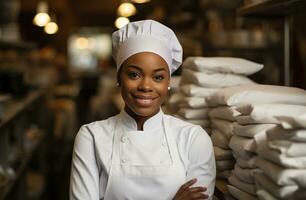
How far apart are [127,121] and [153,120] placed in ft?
0.28

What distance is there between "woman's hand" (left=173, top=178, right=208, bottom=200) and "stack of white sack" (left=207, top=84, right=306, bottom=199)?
0.41 feet

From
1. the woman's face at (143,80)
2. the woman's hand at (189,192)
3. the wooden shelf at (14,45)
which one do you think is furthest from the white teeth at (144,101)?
the wooden shelf at (14,45)

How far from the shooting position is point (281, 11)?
2.30 m

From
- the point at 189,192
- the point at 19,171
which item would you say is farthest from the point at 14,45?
the point at 189,192

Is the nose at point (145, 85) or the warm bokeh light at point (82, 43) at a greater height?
the nose at point (145, 85)

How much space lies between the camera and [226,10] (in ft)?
17.4

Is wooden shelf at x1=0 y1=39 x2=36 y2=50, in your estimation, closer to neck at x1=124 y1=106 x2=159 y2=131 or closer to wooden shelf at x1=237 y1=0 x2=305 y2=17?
wooden shelf at x1=237 y1=0 x2=305 y2=17

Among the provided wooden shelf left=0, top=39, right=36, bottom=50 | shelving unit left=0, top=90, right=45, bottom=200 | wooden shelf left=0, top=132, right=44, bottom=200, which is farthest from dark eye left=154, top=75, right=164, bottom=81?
wooden shelf left=0, top=39, right=36, bottom=50

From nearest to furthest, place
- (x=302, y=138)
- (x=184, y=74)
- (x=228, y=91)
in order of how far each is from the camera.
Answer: (x=302, y=138)
(x=228, y=91)
(x=184, y=74)

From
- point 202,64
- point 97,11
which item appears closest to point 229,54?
point 202,64

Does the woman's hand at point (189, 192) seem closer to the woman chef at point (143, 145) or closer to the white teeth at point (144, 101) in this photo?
the woman chef at point (143, 145)

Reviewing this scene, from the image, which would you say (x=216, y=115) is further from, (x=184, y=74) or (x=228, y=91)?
(x=184, y=74)

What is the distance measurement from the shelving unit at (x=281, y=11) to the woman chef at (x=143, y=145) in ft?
2.05

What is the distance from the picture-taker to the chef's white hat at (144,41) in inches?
58.6
